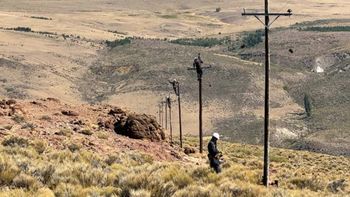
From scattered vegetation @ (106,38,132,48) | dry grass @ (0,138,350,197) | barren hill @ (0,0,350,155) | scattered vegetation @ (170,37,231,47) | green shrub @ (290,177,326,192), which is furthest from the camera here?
scattered vegetation @ (170,37,231,47)

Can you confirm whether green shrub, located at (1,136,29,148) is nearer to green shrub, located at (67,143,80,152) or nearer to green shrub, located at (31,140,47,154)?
green shrub, located at (31,140,47,154)

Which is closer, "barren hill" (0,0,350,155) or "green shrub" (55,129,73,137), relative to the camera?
"green shrub" (55,129,73,137)

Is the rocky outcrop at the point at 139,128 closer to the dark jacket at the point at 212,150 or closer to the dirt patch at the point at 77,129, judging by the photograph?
the dirt patch at the point at 77,129

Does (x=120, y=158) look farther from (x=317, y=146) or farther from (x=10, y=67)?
(x=10, y=67)

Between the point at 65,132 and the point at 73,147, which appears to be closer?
the point at 73,147

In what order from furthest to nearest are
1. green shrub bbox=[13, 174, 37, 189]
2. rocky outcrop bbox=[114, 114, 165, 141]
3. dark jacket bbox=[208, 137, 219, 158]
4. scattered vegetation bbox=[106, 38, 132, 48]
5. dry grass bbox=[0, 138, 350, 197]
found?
scattered vegetation bbox=[106, 38, 132, 48]
rocky outcrop bbox=[114, 114, 165, 141]
dark jacket bbox=[208, 137, 219, 158]
green shrub bbox=[13, 174, 37, 189]
dry grass bbox=[0, 138, 350, 197]

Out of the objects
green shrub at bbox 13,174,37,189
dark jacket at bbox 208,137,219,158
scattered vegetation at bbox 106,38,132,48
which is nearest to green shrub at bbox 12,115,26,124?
dark jacket at bbox 208,137,219,158

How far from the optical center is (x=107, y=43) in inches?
6855

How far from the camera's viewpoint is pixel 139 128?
114 ft

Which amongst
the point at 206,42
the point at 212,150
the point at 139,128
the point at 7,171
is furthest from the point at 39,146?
the point at 206,42

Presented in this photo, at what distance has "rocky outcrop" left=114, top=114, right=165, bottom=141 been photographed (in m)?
34.4

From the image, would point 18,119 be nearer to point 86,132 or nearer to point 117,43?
point 86,132

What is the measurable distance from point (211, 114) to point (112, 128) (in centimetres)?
6819

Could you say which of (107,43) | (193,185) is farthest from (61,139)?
(107,43)
